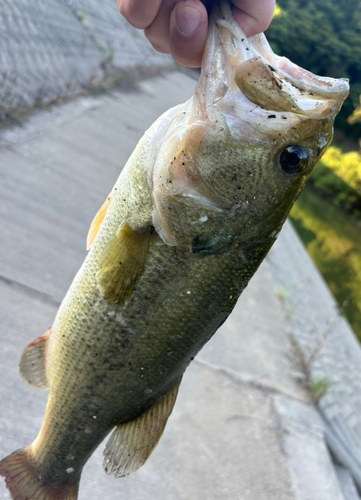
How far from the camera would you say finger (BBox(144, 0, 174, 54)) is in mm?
1333

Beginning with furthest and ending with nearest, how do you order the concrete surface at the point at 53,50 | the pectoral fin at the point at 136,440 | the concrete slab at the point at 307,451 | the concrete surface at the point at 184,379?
1. the concrete surface at the point at 53,50
2. the concrete slab at the point at 307,451
3. the concrete surface at the point at 184,379
4. the pectoral fin at the point at 136,440

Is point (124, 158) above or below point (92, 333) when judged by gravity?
below

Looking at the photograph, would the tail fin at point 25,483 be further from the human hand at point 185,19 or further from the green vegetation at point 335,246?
the green vegetation at point 335,246

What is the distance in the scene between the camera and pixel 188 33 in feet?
4.09

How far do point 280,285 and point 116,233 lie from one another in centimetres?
516

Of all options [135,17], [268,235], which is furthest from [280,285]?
[135,17]

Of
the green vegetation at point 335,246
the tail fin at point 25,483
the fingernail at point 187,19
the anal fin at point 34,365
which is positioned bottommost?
the green vegetation at point 335,246

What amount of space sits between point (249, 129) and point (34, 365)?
1.30 m

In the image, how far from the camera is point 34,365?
1.71 m

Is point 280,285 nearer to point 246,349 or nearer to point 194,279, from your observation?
point 246,349

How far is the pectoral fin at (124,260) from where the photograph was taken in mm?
1408

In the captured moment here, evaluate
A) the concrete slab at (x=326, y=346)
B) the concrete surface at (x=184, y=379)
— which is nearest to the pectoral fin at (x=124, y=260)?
the concrete surface at (x=184, y=379)

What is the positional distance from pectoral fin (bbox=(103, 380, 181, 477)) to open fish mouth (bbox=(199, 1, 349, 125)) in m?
1.14

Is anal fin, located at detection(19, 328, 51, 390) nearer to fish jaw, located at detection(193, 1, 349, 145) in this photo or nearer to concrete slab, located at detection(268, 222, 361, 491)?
fish jaw, located at detection(193, 1, 349, 145)
